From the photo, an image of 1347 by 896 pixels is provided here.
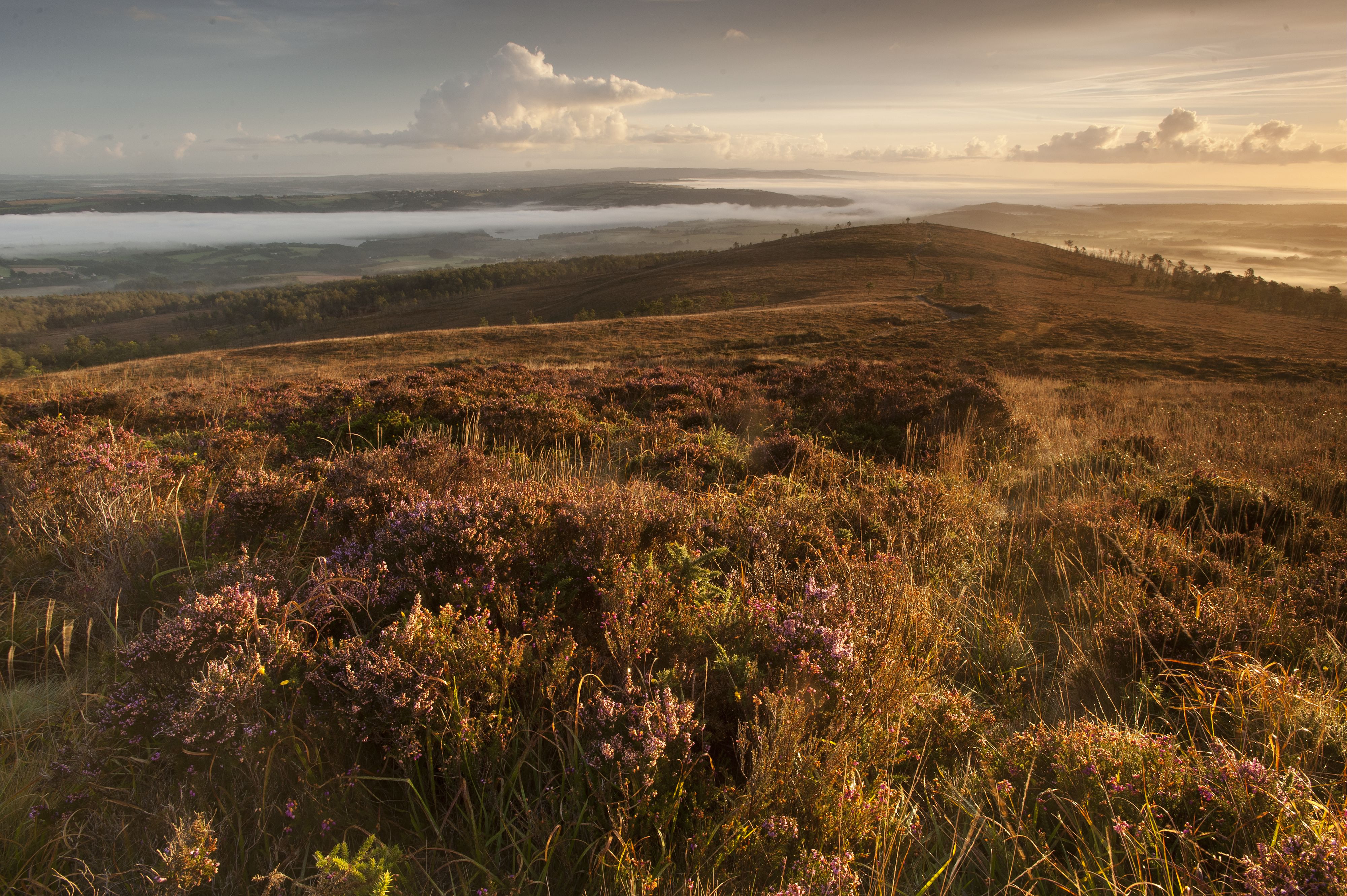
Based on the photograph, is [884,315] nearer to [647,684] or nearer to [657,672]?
[657,672]

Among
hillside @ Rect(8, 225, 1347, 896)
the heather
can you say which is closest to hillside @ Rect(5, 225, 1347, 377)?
hillside @ Rect(8, 225, 1347, 896)

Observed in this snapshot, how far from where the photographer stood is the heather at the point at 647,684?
5.47 feet

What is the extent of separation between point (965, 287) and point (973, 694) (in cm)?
6510

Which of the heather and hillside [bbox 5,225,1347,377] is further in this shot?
hillside [bbox 5,225,1347,377]

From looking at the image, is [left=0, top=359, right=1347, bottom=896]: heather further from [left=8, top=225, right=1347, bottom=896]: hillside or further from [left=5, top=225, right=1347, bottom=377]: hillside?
[left=5, top=225, right=1347, bottom=377]: hillside

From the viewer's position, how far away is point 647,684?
203 cm

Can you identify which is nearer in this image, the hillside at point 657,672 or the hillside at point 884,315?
the hillside at point 657,672

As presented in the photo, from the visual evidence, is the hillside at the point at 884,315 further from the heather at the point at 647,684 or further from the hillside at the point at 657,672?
the heather at the point at 647,684

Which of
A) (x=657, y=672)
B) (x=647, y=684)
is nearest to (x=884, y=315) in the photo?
(x=657, y=672)

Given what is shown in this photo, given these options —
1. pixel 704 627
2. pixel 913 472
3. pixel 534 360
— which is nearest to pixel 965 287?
pixel 534 360

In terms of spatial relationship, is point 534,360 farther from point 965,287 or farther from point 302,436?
point 965,287

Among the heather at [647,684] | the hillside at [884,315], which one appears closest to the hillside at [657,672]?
the heather at [647,684]

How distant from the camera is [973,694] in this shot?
2641 millimetres

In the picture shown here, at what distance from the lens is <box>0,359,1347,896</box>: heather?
167 centimetres
